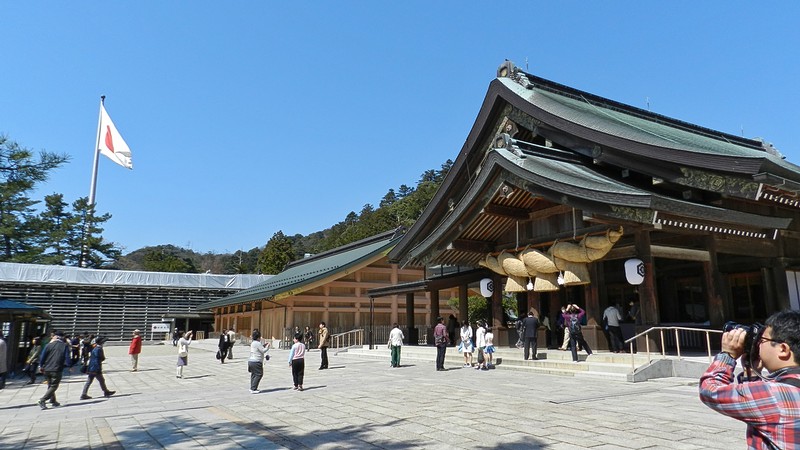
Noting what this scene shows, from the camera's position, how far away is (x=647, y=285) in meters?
12.6

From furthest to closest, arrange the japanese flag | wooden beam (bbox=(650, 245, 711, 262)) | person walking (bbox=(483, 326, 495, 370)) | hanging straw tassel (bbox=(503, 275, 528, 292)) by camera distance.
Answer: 1. the japanese flag
2. hanging straw tassel (bbox=(503, 275, 528, 292))
3. person walking (bbox=(483, 326, 495, 370))
4. wooden beam (bbox=(650, 245, 711, 262))

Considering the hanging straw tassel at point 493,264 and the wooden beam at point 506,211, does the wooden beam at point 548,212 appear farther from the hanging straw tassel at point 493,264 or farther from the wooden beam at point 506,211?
the hanging straw tassel at point 493,264

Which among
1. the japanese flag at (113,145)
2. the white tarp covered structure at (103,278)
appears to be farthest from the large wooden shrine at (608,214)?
the japanese flag at (113,145)

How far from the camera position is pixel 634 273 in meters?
12.5

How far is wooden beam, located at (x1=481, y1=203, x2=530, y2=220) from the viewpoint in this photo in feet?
51.3

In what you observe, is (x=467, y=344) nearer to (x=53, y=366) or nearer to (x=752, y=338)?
(x=53, y=366)

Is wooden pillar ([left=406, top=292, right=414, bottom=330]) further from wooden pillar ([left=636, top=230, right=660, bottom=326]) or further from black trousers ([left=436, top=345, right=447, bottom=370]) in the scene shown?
wooden pillar ([left=636, top=230, right=660, bottom=326])

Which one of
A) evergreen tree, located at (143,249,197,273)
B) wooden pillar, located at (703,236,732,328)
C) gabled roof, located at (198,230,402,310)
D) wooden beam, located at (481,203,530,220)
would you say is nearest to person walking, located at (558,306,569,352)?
wooden beam, located at (481,203,530,220)

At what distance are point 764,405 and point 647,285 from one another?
1143 centimetres

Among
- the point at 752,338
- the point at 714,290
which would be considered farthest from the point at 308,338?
the point at 752,338

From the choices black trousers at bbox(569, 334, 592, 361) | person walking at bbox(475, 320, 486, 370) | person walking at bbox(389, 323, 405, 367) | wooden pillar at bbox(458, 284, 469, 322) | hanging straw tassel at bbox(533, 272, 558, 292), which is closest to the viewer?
black trousers at bbox(569, 334, 592, 361)

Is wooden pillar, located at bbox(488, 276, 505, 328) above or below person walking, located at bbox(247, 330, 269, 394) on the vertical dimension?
above

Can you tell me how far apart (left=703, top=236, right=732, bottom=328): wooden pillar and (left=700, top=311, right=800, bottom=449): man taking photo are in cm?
1218

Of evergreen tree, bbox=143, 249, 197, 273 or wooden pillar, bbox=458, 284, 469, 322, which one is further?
evergreen tree, bbox=143, 249, 197, 273
